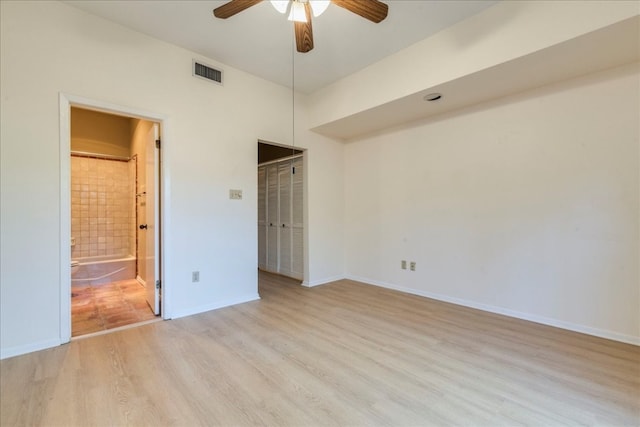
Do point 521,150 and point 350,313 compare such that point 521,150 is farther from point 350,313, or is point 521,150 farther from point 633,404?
point 350,313

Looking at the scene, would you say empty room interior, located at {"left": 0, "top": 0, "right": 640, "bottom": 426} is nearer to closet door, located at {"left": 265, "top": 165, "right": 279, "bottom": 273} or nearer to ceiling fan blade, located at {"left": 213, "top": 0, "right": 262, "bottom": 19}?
ceiling fan blade, located at {"left": 213, "top": 0, "right": 262, "bottom": 19}

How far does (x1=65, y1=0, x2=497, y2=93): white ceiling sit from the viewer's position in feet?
7.85

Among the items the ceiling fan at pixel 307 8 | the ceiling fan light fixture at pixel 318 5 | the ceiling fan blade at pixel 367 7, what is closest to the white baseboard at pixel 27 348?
the ceiling fan at pixel 307 8

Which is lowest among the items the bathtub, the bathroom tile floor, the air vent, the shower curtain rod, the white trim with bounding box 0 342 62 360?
the bathroom tile floor

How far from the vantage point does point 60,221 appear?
2316 millimetres

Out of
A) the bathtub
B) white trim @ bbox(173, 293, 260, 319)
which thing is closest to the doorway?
white trim @ bbox(173, 293, 260, 319)

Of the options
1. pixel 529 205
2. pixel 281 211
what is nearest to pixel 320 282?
pixel 281 211

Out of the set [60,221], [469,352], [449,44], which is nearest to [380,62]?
[449,44]

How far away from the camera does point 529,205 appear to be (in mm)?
2883

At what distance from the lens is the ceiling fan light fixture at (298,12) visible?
1.95m

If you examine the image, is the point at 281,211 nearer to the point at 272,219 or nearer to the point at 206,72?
the point at 272,219

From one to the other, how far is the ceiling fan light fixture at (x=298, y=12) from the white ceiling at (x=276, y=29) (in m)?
0.59

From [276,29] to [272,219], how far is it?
3150mm

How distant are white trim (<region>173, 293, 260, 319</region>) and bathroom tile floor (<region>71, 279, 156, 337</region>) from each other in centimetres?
31
